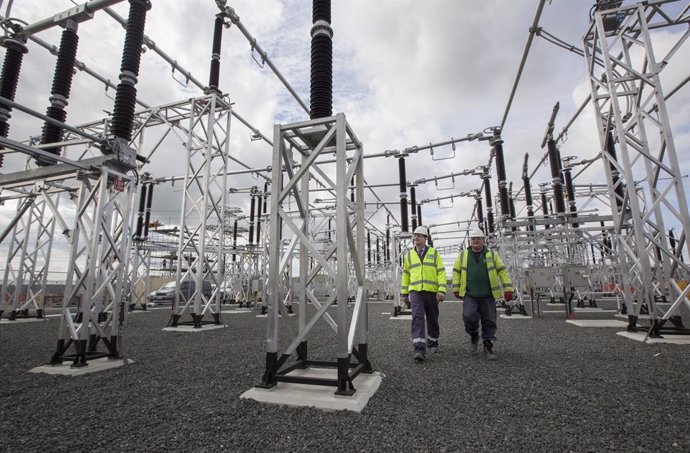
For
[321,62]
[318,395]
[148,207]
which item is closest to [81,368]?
[318,395]

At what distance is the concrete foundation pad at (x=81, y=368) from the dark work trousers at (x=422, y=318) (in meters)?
4.14

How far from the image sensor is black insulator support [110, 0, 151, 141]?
5.14 meters

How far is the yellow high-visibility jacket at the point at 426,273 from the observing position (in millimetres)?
5223

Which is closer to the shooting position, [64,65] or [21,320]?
[64,65]

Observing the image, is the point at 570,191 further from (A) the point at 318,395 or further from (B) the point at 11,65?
(B) the point at 11,65

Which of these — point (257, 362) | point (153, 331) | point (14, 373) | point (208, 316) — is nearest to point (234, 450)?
point (257, 362)

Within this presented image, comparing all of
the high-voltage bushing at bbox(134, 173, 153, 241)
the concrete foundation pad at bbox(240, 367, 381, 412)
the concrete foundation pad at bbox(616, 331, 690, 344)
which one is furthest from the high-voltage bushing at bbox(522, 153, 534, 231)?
the high-voltage bushing at bbox(134, 173, 153, 241)

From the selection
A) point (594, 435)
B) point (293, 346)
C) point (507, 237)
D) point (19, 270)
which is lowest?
point (594, 435)

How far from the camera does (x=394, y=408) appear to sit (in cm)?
303

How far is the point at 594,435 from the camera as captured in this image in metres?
2.46

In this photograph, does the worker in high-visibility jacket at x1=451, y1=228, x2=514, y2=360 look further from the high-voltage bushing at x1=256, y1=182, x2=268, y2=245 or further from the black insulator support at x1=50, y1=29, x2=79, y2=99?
the high-voltage bushing at x1=256, y1=182, x2=268, y2=245

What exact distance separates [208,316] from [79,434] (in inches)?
454

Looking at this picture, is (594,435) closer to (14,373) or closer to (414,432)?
(414,432)

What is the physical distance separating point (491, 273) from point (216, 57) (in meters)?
8.93
